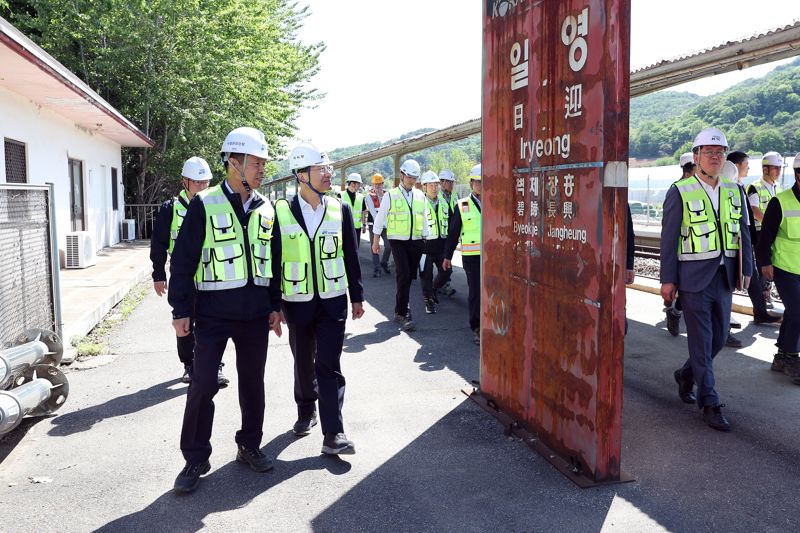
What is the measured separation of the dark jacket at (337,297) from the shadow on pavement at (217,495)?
Result: 3.05 feet

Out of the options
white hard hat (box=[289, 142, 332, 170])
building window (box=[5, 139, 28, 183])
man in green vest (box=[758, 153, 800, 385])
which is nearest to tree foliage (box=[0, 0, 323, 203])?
building window (box=[5, 139, 28, 183])

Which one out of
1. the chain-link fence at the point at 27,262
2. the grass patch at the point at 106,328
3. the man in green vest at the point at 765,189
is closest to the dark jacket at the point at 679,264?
the man in green vest at the point at 765,189

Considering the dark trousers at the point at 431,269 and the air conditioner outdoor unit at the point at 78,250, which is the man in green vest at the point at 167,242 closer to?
the dark trousers at the point at 431,269

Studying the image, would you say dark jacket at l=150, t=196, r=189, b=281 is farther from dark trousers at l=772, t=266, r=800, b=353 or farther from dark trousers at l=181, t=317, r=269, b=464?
dark trousers at l=772, t=266, r=800, b=353

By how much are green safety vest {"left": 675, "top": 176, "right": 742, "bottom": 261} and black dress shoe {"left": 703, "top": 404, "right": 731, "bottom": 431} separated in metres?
1.11

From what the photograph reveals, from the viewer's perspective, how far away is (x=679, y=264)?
505cm

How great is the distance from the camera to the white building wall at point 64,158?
1242cm

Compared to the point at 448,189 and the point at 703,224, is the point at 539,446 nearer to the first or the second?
the point at 703,224

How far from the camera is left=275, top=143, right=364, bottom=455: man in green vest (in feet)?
14.4

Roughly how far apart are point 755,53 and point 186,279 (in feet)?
24.5

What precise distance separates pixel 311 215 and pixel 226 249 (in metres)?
0.75

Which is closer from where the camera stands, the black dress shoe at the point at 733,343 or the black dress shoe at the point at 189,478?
the black dress shoe at the point at 189,478

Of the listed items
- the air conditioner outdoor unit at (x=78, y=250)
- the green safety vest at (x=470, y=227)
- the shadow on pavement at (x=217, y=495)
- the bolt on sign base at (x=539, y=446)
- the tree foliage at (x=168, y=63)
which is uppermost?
the tree foliage at (x=168, y=63)

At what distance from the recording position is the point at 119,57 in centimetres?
2016
